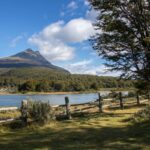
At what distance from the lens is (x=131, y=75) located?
22.2m

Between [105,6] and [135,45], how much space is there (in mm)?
3046

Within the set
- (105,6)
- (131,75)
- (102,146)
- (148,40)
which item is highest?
(105,6)

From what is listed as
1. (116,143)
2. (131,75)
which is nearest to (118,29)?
(131,75)

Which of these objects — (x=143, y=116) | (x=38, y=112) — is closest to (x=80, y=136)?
(x=38, y=112)

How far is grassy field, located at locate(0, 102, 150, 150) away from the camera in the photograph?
43.9ft

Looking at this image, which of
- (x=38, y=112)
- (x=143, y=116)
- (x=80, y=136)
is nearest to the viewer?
(x=80, y=136)

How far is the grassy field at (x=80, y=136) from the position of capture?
13.4 metres

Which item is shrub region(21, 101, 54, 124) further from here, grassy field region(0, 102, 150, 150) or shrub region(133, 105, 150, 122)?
shrub region(133, 105, 150, 122)

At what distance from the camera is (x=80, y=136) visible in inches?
615

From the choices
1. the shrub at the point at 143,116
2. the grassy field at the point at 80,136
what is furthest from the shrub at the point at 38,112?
the shrub at the point at 143,116

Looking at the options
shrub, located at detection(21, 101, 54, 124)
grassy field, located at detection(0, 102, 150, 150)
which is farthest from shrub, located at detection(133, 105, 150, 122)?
shrub, located at detection(21, 101, 54, 124)

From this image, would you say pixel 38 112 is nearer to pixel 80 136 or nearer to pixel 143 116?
pixel 80 136

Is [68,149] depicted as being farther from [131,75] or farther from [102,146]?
[131,75]

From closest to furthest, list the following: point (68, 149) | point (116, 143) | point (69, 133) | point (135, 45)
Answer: point (68, 149), point (116, 143), point (69, 133), point (135, 45)
